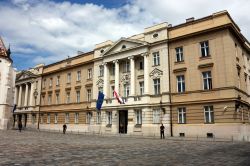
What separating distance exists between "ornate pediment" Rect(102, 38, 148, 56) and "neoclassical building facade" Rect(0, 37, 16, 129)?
17181mm

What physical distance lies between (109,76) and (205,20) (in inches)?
696

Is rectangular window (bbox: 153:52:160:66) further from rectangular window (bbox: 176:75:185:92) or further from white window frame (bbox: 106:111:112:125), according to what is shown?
white window frame (bbox: 106:111:112:125)

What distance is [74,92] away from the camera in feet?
159

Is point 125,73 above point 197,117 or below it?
above

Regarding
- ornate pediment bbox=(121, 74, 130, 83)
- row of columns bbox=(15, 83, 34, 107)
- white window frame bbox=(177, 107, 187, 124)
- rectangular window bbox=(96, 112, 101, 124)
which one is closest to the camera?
white window frame bbox=(177, 107, 187, 124)

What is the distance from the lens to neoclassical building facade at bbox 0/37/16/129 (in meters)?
41.8

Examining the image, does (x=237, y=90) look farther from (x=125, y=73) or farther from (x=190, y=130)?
(x=125, y=73)

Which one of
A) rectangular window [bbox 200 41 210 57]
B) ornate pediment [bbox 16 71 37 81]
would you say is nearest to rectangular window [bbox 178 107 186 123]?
rectangular window [bbox 200 41 210 57]

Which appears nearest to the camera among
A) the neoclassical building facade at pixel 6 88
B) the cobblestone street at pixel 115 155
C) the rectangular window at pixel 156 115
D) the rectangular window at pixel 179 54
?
the cobblestone street at pixel 115 155

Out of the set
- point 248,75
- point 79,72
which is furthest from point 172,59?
point 79,72

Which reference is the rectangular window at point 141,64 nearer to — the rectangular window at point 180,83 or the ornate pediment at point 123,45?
the ornate pediment at point 123,45

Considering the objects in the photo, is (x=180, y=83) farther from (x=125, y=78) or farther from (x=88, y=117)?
(x=88, y=117)

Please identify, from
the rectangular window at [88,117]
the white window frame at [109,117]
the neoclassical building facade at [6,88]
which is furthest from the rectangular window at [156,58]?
the neoclassical building facade at [6,88]

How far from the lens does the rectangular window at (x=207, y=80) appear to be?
30.7 m
